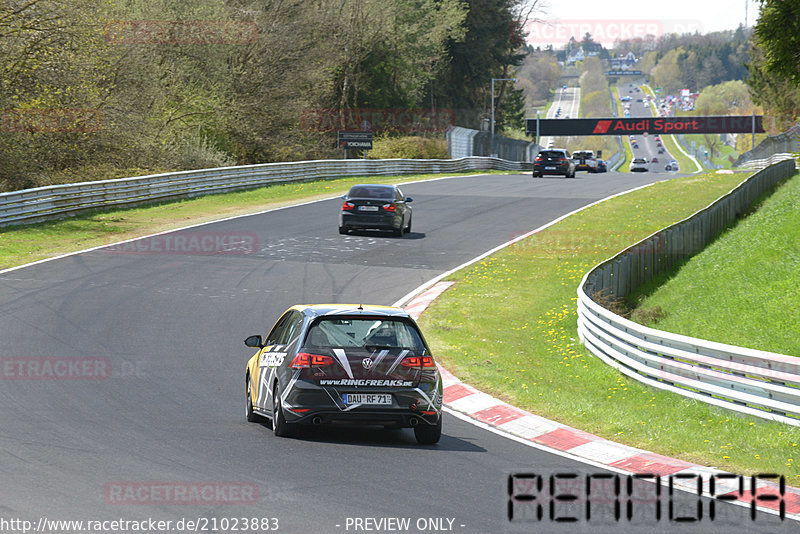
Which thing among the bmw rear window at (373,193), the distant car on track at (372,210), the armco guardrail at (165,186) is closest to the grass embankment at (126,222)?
the armco guardrail at (165,186)

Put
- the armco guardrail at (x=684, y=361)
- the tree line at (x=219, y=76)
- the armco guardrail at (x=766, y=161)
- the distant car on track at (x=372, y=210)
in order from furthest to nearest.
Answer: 1. the armco guardrail at (x=766, y=161)
2. the tree line at (x=219, y=76)
3. the distant car on track at (x=372, y=210)
4. the armco guardrail at (x=684, y=361)

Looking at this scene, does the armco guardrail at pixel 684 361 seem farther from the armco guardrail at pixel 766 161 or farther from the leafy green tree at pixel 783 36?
the armco guardrail at pixel 766 161

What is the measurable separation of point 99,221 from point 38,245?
478 centimetres

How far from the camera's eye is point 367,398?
994 cm

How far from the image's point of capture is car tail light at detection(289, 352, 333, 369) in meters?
9.97

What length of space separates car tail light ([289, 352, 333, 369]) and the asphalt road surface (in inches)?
30.0

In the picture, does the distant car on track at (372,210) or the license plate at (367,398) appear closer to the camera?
the license plate at (367,398)

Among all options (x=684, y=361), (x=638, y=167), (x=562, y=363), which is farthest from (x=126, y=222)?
(x=638, y=167)

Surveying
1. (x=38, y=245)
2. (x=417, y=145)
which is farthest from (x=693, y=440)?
(x=417, y=145)

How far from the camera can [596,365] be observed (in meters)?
15.7

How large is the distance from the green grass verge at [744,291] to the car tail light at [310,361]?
9.97m

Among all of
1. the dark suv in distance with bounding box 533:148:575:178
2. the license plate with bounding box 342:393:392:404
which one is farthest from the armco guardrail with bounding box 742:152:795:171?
the license plate with bounding box 342:393:392:404

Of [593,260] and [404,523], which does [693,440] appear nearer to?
[404,523]

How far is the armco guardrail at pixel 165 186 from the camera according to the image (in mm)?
29516
